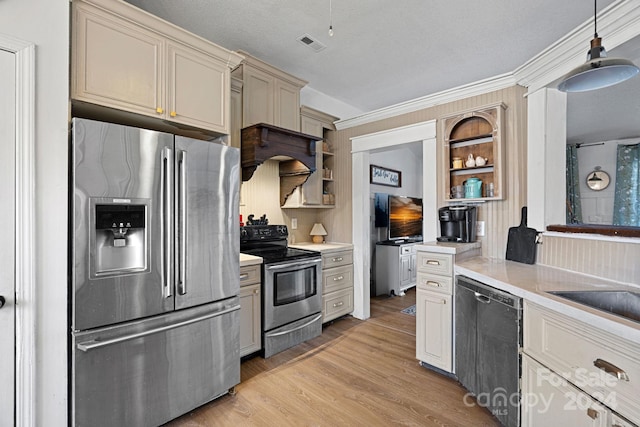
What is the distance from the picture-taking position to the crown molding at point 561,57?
1617 millimetres

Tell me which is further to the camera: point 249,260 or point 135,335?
point 249,260

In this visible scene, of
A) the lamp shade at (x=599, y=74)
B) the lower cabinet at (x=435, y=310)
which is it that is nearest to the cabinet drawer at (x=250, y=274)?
the lower cabinet at (x=435, y=310)

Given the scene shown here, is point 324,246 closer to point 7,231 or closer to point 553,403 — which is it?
point 553,403

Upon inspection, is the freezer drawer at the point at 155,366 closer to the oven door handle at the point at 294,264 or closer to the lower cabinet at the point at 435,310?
the oven door handle at the point at 294,264

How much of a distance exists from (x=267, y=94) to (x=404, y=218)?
348 centimetres

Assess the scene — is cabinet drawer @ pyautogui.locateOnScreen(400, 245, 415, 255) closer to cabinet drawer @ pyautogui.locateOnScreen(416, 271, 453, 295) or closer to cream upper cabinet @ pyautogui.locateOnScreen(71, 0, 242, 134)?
cabinet drawer @ pyautogui.locateOnScreen(416, 271, 453, 295)

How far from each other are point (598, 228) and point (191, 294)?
2663 mm

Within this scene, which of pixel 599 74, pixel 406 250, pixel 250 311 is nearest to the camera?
pixel 599 74

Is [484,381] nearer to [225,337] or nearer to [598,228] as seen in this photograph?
[598,228]

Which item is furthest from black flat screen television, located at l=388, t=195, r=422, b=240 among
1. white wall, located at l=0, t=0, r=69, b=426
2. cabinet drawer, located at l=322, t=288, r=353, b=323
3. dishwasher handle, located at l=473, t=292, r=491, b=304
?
white wall, located at l=0, t=0, r=69, b=426

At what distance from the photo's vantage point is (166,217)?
1812 mm

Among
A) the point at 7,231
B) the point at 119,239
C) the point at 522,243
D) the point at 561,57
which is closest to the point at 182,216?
the point at 119,239

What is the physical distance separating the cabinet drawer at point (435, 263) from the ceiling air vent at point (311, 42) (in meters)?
2.15

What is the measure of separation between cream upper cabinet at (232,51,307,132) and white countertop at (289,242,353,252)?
1.39 metres
